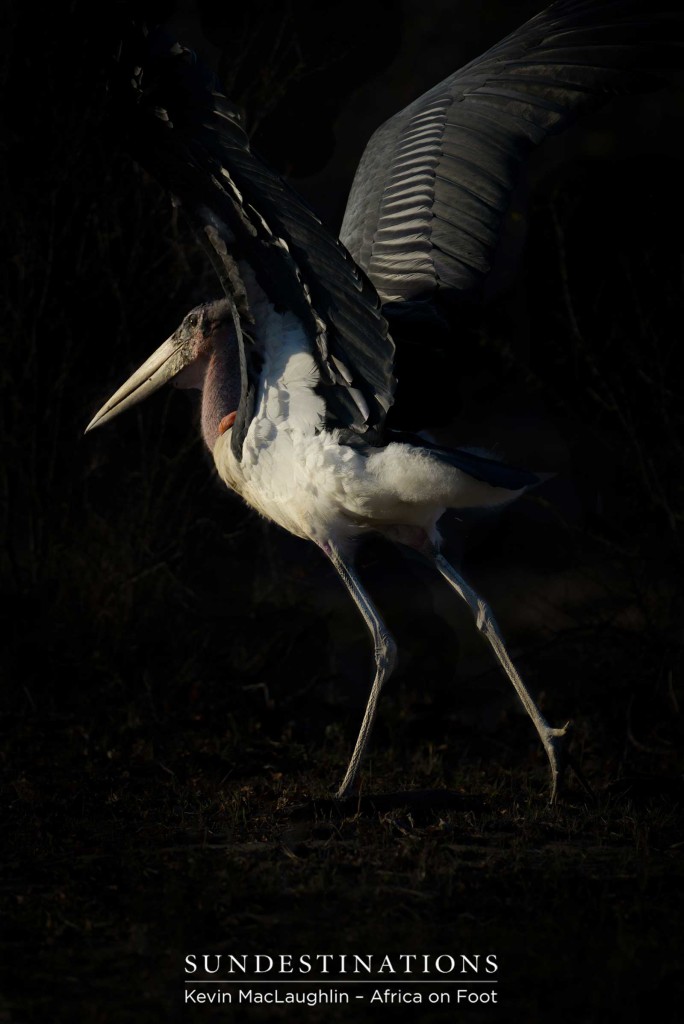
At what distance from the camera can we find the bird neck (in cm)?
493

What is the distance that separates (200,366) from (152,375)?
0.66 ft

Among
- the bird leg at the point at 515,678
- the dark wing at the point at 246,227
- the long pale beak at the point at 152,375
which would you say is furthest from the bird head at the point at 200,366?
the bird leg at the point at 515,678

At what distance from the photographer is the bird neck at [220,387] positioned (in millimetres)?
4926

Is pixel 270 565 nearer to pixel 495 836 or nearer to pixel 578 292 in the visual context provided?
pixel 578 292

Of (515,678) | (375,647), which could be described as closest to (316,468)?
(375,647)

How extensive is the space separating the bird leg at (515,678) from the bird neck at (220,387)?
3.24ft

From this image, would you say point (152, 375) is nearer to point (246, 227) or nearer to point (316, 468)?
point (316, 468)

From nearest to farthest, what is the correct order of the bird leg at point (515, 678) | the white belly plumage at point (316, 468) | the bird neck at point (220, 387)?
the white belly plumage at point (316, 468), the bird leg at point (515, 678), the bird neck at point (220, 387)

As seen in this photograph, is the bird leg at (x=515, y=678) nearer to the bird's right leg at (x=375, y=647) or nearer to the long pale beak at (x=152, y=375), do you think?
the bird's right leg at (x=375, y=647)

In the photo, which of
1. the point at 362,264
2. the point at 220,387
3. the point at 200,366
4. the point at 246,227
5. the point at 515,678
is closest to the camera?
the point at 246,227

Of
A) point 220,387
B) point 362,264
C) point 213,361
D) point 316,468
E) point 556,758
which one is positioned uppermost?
point 362,264

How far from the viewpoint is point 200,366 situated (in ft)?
16.9

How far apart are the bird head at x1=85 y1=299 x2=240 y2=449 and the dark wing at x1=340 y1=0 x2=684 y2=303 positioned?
604 millimetres

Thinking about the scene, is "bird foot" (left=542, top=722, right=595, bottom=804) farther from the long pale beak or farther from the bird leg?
the long pale beak
